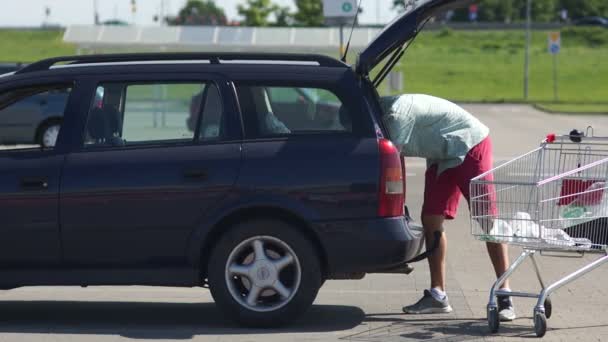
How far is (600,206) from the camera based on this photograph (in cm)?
700

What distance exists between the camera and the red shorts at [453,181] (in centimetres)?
766

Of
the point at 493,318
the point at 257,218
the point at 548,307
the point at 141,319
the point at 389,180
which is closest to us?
the point at 493,318

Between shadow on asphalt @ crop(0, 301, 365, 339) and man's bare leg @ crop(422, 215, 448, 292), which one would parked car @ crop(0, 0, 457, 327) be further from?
man's bare leg @ crop(422, 215, 448, 292)

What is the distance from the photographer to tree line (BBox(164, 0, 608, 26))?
8438cm

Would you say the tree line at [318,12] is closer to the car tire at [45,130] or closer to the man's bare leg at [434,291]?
the car tire at [45,130]

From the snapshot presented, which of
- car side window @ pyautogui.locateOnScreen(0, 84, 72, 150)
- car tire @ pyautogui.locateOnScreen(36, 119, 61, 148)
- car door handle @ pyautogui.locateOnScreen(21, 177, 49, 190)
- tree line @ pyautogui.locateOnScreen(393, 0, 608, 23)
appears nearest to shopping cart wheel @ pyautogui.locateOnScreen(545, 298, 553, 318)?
car door handle @ pyautogui.locateOnScreen(21, 177, 49, 190)

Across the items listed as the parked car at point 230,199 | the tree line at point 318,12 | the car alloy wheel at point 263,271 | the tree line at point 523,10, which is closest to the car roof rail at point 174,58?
the parked car at point 230,199

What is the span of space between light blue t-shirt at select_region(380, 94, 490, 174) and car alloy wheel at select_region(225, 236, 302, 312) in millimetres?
1046

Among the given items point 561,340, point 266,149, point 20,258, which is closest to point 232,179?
point 266,149

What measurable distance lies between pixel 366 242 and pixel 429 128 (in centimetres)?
92

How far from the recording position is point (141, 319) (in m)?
7.86

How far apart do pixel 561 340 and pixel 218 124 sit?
8.33 feet

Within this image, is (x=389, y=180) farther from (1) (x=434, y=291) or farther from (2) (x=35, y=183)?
(2) (x=35, y=183)

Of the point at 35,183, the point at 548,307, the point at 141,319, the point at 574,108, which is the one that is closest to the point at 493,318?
the point at 548,307
